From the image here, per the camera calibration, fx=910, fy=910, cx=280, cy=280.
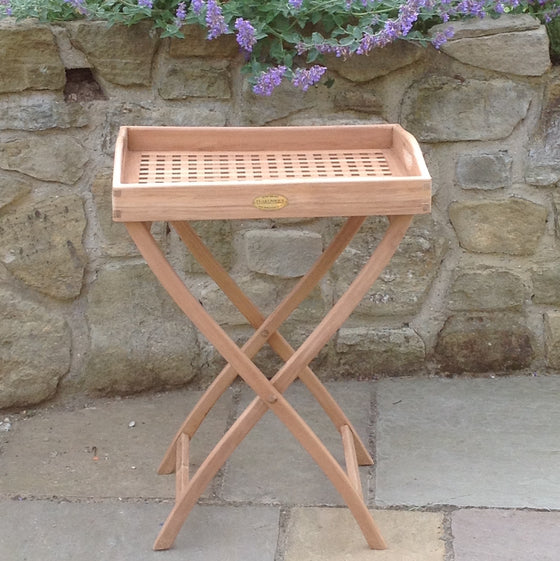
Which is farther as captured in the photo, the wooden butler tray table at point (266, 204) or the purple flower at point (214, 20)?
the purple flower at point (214, 20)

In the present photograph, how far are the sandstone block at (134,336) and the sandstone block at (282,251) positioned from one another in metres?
0.30

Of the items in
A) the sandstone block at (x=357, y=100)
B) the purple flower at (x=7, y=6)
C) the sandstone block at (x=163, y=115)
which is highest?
the purple flower at (x=7, y=6)

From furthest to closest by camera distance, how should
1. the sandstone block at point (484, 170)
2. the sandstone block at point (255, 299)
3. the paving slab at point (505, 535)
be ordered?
the sandstone block at point (255, 299)
the sandstone block at point (484, 170)
the paving slab at point (505, 535)

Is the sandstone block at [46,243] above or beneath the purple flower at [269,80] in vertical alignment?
beneath

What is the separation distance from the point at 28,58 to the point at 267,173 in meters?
0.92

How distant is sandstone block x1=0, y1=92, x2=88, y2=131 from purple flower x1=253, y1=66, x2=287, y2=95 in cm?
55

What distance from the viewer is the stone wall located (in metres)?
2.60

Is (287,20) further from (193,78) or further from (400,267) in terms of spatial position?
(400,267)

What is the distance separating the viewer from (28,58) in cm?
255

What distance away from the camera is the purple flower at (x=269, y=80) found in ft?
8.15

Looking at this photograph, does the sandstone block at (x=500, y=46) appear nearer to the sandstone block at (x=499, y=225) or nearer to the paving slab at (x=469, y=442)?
the sandstone block at (x=499, y=225)

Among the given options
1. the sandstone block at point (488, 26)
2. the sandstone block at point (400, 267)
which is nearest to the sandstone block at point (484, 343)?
the sandstone block at point (400, 267)

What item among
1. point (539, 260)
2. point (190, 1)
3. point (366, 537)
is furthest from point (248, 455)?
point (190, 1)

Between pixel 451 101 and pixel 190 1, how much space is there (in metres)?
0.81
